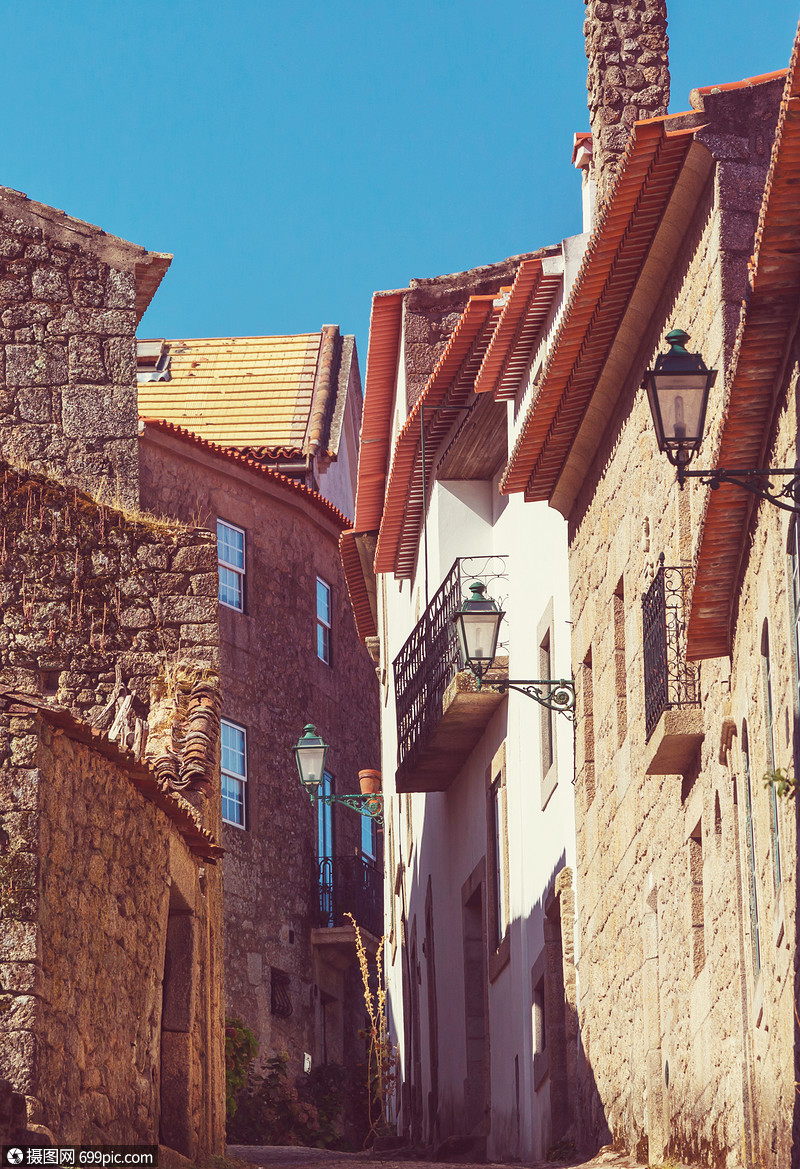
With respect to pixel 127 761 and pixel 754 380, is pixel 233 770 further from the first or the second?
pixel 754 380

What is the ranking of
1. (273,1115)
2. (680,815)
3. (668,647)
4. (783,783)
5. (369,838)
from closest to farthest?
(783,783)
(668,647)
(680,815)
(273,1115)
(369,838)

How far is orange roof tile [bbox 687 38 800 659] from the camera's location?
706cm

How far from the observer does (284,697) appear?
87.8 ft

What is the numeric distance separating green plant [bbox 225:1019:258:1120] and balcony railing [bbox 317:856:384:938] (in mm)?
5068

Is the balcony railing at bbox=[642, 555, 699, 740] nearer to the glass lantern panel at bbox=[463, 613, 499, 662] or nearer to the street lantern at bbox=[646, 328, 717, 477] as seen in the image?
the street lantern at bbox=[646, 328, 717, 477]

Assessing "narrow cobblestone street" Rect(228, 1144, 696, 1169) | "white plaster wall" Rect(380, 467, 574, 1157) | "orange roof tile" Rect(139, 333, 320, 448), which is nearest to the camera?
"narrow cobblestone street" Rect(228, 1144, 696, 1169)

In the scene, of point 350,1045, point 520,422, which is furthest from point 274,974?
point 520,422

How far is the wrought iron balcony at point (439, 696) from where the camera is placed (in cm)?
1870

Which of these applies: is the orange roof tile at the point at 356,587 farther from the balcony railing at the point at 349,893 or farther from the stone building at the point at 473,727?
the balcony railing at the point at 349,893

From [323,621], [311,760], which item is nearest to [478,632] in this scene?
[311,760]

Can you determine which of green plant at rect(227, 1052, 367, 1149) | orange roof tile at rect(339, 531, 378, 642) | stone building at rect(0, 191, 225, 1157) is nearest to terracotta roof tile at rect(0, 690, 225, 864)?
stone building at rect(0, 191, 225, 1157)

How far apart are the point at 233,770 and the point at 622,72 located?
12099 mm

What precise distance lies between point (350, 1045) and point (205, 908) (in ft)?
50.5

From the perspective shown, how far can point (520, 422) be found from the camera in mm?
17453
